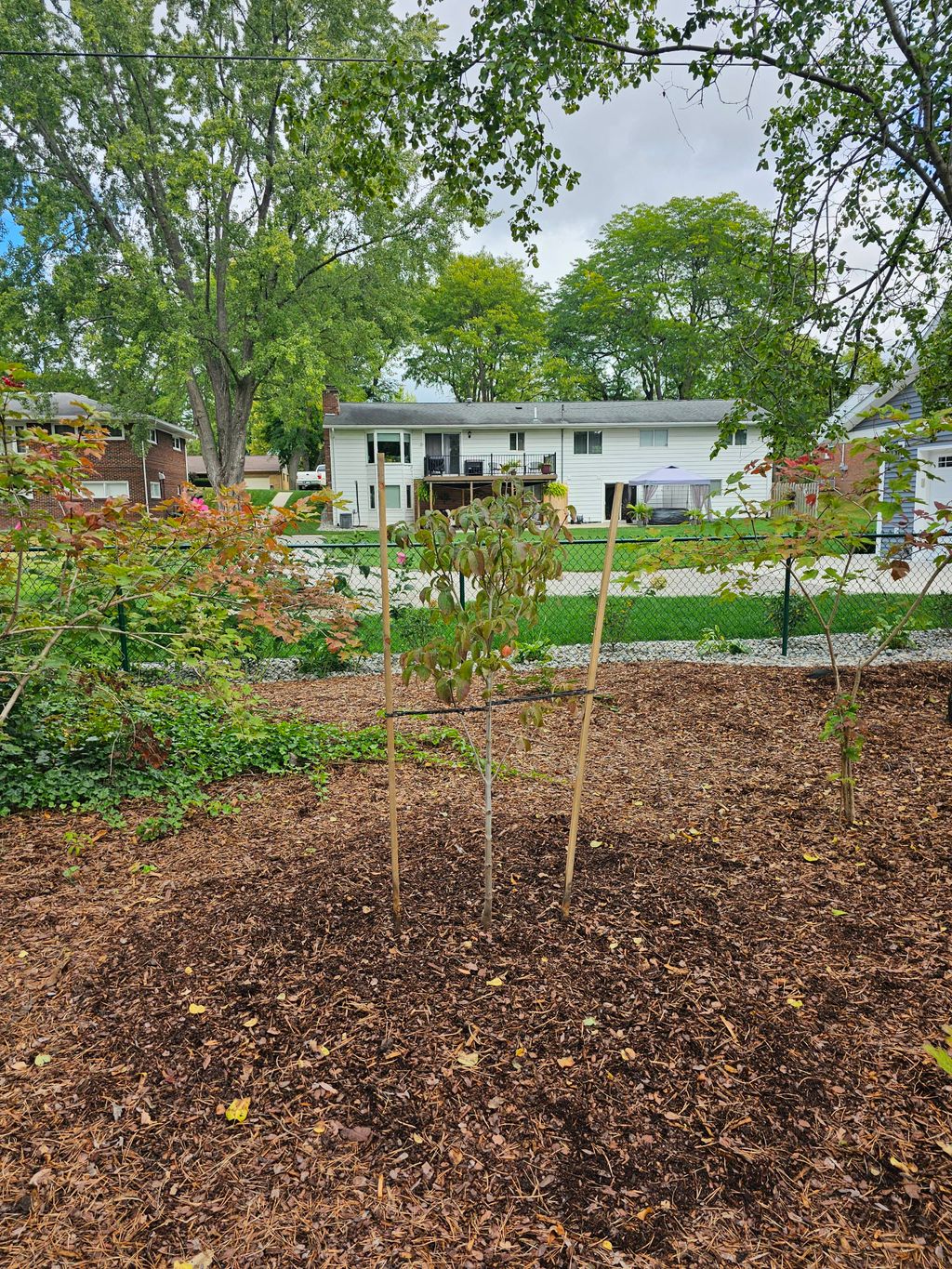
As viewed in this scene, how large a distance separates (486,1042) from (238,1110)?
664mm

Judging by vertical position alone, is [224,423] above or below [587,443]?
below

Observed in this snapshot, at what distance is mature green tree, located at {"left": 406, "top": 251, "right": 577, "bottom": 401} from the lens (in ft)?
110

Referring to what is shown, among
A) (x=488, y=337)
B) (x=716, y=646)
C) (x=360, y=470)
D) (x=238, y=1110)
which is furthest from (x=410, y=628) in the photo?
(x=488, y=337)

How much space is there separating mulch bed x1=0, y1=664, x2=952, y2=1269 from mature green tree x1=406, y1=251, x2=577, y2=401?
32.7 meters

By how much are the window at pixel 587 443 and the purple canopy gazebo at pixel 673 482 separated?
182 centimetres

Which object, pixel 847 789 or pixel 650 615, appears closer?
pixel 847 789

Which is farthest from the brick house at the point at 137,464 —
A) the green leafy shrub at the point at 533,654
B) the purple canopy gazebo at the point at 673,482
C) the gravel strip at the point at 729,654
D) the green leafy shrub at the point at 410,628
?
the green leafy shrub at the point at 533,654

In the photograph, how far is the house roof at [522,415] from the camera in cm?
2595

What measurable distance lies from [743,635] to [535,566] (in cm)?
657

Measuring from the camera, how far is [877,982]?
7.61ft

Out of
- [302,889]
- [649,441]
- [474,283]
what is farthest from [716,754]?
[474,283]

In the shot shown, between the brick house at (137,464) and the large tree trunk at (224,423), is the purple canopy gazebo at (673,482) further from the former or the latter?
the brick house at (137,464)

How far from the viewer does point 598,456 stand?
2725cm

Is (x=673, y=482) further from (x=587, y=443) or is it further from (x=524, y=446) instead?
(x=524, y=446)
